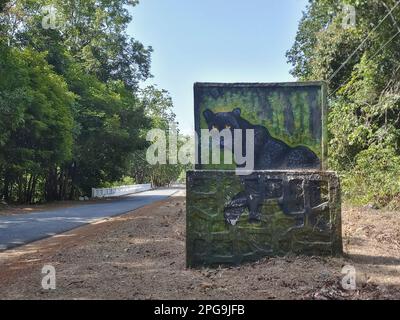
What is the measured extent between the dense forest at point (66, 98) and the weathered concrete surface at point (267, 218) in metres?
13.2

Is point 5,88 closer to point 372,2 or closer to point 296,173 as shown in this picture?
point 372,2

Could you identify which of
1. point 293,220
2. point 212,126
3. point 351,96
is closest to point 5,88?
point 351,96

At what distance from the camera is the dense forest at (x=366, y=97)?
15789mm

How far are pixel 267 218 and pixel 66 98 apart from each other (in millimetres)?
23200

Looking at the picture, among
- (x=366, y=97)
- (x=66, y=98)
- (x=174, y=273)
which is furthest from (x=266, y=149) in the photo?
(x=66, y=98)

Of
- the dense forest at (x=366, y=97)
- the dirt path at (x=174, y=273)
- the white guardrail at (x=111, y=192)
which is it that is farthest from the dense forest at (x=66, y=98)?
the dense forest at (x=366, y=97)

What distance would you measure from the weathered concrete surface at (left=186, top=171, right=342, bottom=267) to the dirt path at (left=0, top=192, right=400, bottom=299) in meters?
0.26

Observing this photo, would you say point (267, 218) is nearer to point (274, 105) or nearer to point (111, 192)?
point (274, 105)

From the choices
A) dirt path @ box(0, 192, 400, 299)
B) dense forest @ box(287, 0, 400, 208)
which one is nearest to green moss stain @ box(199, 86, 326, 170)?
dirt path @ box(0, 192, 400, 299)

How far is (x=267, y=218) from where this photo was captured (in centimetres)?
737

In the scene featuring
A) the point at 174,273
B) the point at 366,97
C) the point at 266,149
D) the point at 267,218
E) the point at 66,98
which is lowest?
the point at 174,273

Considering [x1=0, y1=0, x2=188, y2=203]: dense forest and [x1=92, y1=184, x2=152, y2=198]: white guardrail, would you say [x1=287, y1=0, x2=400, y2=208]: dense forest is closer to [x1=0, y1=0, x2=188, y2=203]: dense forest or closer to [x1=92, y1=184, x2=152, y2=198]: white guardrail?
[x1=0, y1=0, x2=188, y2=203]: dense forest

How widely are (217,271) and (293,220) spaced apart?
148 centimetres
